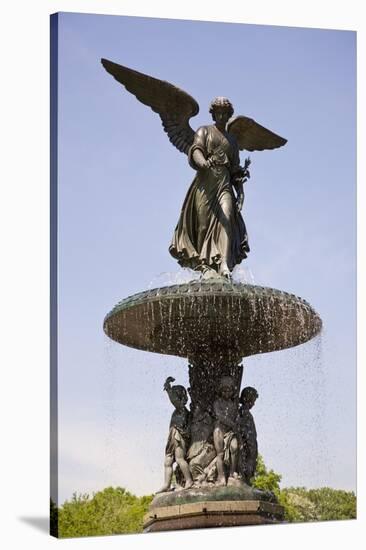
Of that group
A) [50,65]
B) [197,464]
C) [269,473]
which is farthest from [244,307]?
[269,473]

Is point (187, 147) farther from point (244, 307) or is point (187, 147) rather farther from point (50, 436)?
point (50, 436)

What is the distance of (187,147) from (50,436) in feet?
16.0

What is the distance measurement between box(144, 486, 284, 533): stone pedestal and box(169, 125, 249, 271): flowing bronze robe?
9.49 feet

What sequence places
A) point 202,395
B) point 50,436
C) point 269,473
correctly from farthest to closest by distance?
1. point 269,473
2. point 202,395
3. point 50,436

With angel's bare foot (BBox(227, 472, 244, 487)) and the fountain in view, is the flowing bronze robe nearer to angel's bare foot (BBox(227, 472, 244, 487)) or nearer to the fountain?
the fountain

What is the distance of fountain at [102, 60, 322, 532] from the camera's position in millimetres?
18797

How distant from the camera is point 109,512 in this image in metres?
31.6

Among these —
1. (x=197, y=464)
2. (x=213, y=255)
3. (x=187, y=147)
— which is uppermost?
(x=187, y=147)

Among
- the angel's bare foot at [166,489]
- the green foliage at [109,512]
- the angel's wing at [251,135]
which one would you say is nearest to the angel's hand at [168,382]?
the angel's bare foot at [166,489]

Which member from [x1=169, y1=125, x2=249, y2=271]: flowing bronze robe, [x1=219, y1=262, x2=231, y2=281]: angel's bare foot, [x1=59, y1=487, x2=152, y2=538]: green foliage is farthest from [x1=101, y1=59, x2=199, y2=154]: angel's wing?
[x1=59, y1=487, x2=152, y2=538]: green foliage

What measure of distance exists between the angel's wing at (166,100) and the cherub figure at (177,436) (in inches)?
138

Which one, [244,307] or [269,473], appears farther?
[269,473]

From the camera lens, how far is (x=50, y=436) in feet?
59.4

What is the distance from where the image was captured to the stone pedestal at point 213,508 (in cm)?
1872
